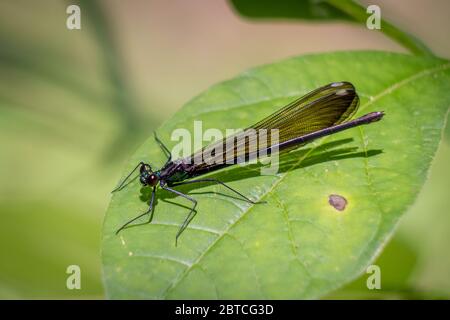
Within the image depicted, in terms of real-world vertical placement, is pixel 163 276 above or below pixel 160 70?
below

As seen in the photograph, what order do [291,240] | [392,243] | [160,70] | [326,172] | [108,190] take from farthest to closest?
[160,70], [108,190], [392,243], [326,172], [291,240]

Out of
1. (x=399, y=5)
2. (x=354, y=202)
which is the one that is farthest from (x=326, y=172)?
(x=399, y=5)

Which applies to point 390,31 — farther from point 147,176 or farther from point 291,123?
point 147,176

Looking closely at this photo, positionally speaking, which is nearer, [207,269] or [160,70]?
[207,269]

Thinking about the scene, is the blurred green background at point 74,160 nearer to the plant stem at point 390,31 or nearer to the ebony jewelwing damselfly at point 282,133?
the plant stem at point 390,31

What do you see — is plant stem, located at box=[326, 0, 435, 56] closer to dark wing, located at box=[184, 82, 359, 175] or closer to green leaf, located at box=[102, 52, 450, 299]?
green leaf, located at box=[102, 52, 450, 299]

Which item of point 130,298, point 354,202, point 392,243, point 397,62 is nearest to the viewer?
point 130,298

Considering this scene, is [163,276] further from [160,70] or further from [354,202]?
[160,70]

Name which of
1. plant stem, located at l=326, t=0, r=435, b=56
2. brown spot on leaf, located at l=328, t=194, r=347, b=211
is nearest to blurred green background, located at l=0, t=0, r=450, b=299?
plant stem, located at l=326, t=0, r=435, b=56
